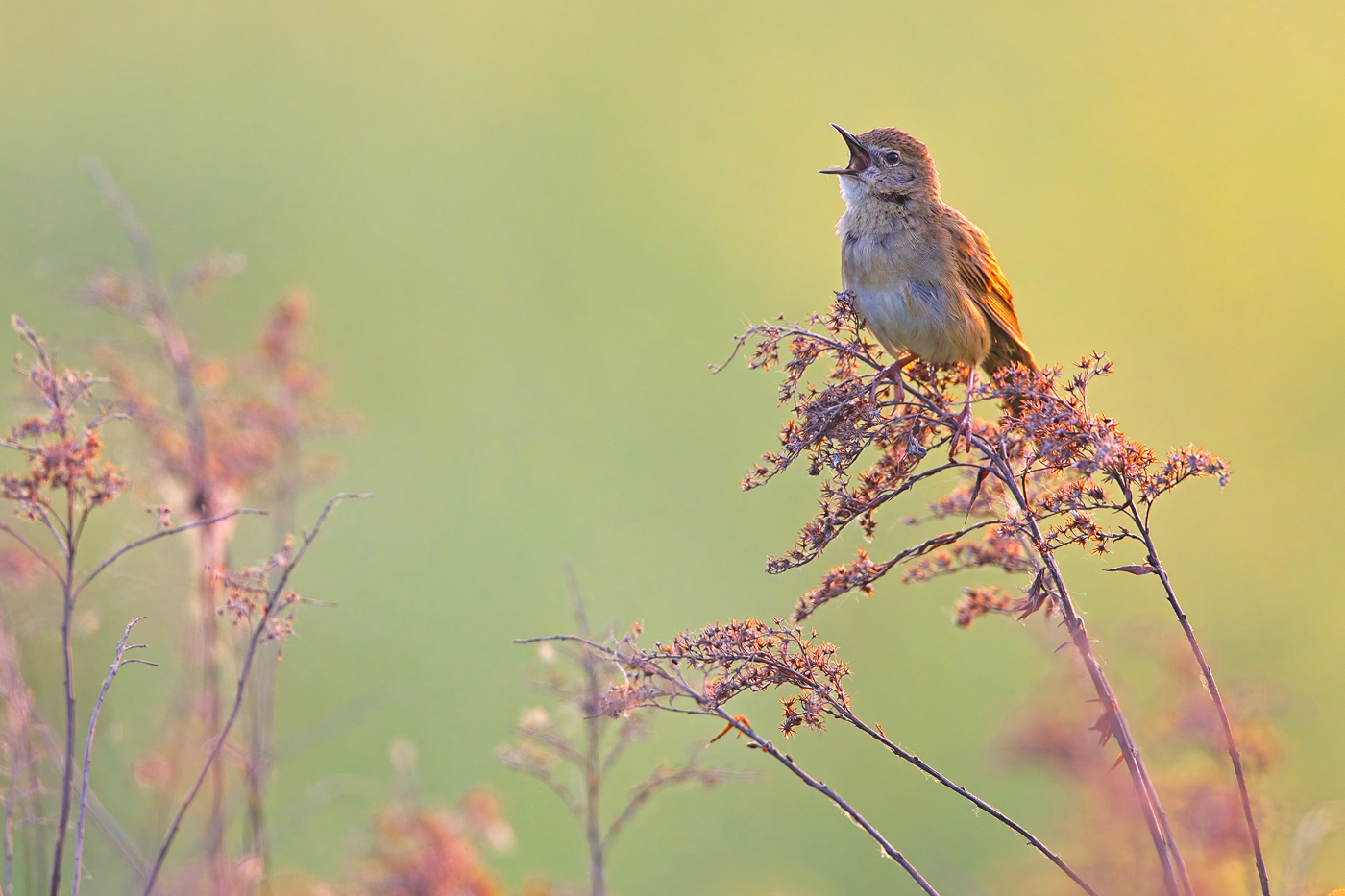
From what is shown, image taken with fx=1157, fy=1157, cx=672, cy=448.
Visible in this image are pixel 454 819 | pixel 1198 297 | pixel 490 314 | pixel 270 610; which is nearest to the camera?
pixel 270 610

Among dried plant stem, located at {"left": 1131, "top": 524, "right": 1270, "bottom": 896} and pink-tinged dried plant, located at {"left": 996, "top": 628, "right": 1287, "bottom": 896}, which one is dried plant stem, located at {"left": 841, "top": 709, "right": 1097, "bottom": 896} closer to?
dried plant stem, located at {"left": 1131, "top": 524, "right": 1270, "bottom": 896}

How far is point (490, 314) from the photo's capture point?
16.9 metres

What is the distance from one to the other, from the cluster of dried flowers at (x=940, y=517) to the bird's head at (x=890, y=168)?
1746mm

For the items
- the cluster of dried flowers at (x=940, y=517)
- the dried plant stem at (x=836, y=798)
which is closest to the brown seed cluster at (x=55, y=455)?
the cluster of dried flowers at (x=940, y=517)

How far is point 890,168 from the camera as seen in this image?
177 inches

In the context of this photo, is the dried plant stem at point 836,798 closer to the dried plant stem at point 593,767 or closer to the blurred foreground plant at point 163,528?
the dried plant stem at point 593,767

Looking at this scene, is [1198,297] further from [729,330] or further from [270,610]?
[270,610]

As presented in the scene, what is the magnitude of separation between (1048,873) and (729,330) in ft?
41.0

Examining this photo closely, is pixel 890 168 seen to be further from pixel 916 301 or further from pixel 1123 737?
pixel 1123 737

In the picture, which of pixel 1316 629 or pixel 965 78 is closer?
pixel 1316 629

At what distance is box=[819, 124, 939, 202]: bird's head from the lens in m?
4.48

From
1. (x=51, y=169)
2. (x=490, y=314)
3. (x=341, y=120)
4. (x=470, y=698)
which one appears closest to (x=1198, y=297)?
(x=490, y=314)

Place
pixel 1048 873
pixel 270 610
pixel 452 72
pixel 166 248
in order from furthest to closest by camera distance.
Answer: pixel 452 72
pixel 166 248
pixel 1048 873
pixel 270 610

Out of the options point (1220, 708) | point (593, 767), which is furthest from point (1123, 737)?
point (593, 767)
